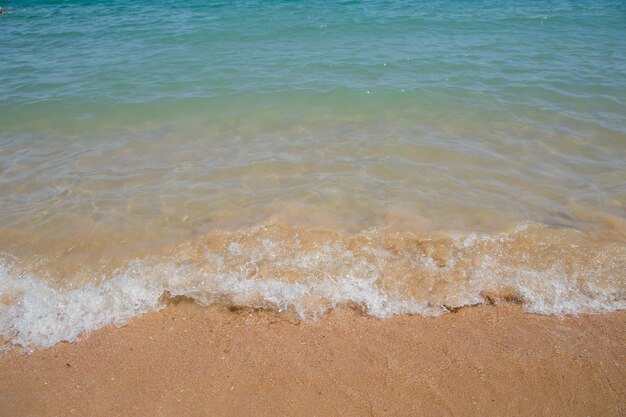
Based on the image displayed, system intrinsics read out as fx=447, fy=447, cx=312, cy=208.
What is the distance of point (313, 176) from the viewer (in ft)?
18.3

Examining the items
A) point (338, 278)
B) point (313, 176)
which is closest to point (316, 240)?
point (338, 278)

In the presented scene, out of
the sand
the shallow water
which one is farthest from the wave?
the sand

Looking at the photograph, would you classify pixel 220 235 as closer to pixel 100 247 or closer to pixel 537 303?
pixel 100 247

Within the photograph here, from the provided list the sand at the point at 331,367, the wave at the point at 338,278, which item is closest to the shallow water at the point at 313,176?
the wave at the point at 338,278

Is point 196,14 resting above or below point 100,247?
above

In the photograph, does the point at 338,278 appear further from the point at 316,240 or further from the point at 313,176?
the point at 313,176

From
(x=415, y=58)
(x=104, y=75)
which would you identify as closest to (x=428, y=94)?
(x=415, y=58)

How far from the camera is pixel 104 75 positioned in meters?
9.55

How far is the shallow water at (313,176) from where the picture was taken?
12.6 feet

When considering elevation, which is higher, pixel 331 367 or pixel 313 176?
pixel 313 176

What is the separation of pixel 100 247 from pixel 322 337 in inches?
98.5

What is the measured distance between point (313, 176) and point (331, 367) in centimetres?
289

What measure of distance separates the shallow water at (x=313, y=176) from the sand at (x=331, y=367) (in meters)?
0.22

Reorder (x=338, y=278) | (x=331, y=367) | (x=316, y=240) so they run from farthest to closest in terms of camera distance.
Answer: (x=316, y=240), (x=338, y=278), (x=331, y=367)
